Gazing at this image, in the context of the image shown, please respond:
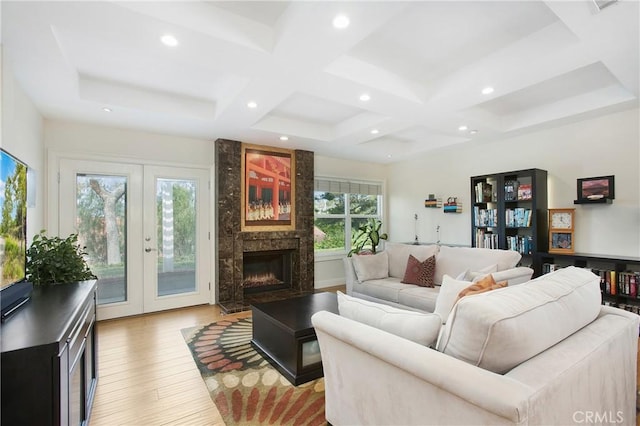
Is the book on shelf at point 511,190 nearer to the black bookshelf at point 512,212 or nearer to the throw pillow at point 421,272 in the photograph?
the black bookshelf at point 512,212

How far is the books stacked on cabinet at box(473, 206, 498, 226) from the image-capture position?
460 centimetres

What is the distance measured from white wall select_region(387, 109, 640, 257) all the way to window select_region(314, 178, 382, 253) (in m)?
1.22

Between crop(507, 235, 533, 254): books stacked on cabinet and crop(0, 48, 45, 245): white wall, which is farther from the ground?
crop(0, 48, 45, 245): white wall

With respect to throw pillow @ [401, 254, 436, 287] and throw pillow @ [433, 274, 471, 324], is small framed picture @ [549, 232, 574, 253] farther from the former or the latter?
throw pillow @ [433, 274, 471, 324]

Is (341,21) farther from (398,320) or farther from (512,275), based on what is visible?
(512,275)

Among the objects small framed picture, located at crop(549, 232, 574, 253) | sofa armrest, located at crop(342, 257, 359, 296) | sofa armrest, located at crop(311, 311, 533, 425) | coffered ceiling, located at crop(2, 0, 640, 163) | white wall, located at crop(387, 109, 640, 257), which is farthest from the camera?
sofa armrest, located at crop(342, 257, 359, 296)

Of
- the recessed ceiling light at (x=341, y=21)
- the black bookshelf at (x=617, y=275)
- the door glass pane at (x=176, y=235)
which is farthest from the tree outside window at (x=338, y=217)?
the recessed ceiling light at (x=341, y=21)

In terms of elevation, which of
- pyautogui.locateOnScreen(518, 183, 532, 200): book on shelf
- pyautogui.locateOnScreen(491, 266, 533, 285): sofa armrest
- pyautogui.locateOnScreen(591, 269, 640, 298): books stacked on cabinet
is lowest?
pyautogui.locateOnScreen(591, 269, 640, 298): books stacked on cabinet

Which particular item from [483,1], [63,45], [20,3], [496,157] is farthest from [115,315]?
[496,157]

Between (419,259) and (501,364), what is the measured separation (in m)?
2.98

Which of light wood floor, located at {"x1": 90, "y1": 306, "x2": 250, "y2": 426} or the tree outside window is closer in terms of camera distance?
light wood floor, located at {"x1": 90, "y1": 306, "x2": 250, "y2": 426}

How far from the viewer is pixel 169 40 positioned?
2.13 meters

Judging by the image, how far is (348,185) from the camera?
6.27m

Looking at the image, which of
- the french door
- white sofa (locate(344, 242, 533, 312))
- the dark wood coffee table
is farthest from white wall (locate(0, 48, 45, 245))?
white sofa (locate(344, 242, 533, 312))
